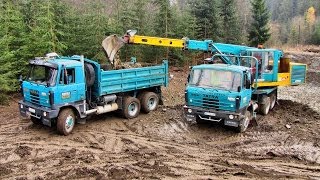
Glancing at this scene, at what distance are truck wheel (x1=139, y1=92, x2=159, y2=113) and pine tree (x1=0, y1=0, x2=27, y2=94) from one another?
5.79 meters

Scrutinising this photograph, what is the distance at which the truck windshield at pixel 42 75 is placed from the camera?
1254 centimetres

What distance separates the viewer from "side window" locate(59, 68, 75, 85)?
12.6 metres

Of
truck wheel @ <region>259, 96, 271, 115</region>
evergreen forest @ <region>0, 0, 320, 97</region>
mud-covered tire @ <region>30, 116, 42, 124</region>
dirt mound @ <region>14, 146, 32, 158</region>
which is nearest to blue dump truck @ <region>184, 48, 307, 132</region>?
truck wheel @ <region>259, 96, 271, 115</region>

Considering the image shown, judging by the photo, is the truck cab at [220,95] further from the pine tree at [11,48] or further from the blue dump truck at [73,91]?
the pine tree at [11,48]

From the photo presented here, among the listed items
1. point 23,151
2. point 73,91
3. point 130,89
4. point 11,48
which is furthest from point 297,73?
point 11,48

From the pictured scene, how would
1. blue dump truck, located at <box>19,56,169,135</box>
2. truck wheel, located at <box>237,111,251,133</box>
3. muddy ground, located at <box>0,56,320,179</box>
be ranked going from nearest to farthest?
muddy ground, located at <box>0,56,320,179</box> < blue dump truck, located at <box>19,56,169,135</box> < truck wheel, located at <box>237,111,251,133</box>

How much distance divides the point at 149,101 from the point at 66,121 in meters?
4.38

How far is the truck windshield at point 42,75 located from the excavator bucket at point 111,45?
345cm

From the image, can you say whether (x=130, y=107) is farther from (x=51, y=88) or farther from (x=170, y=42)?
(x=51, y=88)

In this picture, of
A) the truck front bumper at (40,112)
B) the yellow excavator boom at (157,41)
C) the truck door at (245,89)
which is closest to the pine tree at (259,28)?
the yellow excavator boom at (157,41)

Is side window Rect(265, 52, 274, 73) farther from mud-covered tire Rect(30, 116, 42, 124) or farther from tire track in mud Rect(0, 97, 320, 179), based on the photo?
mud-covered tire Rect(30, 116, 42, 124)

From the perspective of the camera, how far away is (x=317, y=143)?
12492mm

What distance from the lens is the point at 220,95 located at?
13109 mm

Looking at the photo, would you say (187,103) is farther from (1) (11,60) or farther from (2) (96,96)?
(1) (11,60)
